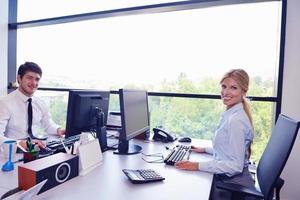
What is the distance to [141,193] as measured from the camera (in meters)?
1.08

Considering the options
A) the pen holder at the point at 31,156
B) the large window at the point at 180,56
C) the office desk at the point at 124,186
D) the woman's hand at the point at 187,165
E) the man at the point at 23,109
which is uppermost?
the large window at the point at 180,56

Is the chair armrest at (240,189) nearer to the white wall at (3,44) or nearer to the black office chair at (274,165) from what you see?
the black office chair at (274,165)

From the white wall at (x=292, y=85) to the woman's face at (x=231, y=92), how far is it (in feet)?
3.17

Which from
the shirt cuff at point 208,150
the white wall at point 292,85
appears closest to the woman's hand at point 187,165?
the shirt cuff at point 208,150

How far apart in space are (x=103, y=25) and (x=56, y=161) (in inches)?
96.4

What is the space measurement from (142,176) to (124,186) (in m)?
0.13

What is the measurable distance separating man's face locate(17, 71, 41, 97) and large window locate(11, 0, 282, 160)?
2.17ft

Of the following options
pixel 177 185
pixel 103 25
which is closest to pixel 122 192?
pixel 177 185

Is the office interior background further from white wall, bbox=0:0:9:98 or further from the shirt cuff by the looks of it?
the shirt cuff

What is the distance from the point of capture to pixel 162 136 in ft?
7.32

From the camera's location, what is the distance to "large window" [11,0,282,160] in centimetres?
240

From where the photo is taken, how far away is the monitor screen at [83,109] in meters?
1.58

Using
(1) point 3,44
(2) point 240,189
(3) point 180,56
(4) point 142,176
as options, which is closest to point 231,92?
(2) point 240,189

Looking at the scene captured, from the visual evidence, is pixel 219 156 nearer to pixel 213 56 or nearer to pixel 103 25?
pixel 213 56
